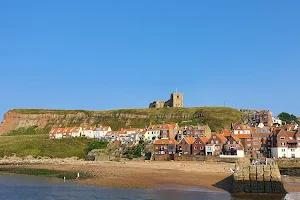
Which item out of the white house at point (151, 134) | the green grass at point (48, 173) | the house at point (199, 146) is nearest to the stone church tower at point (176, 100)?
the white house at point (151, 134)

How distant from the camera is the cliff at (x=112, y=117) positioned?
134500mm

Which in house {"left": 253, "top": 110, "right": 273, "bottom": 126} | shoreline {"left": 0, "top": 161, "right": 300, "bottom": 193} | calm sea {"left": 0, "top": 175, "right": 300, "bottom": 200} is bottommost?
calm sea {"left": 0, "top": 175, "right": 300, "bottom": 200}

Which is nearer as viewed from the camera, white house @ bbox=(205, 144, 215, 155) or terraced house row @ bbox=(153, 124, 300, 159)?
terraced house row @ bbox=(153, 124, 300, 159)

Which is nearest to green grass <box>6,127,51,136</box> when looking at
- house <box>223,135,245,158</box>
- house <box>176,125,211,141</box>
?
house <box>176,125,211,141</box>

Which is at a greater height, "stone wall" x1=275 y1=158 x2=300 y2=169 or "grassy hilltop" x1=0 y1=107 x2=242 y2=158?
"grassy hilltop" x1=0 y1=107 x2=242 y2=158

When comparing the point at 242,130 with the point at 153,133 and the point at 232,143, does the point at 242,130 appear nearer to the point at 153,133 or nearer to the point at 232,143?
the point at 232,143

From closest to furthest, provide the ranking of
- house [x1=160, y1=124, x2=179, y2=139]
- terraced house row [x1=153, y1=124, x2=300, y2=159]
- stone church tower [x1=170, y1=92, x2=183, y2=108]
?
1. terraced house row [x1=153, y1=124, x2=300, y2=159]
2. house [x1=160, y1=124, x2=179, y2=139]
3. stone church tower [x1=170, y1=92, x2=183, y2=108]

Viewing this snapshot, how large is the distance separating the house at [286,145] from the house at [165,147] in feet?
72.4

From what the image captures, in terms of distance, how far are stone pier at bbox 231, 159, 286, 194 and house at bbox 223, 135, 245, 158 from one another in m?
34.4

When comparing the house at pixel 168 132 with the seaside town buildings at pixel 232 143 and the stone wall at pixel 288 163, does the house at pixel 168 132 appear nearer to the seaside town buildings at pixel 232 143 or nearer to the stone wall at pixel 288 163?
the seaside town buildings at pixel 232 143

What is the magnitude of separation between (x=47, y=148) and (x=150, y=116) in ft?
182

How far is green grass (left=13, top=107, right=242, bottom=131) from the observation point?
12718 centimetres

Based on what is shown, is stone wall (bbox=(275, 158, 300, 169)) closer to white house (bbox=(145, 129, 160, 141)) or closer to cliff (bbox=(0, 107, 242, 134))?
white house (bbox=(145, 129, 160, 141))

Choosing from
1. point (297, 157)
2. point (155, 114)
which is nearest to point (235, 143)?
point (297, 157)
